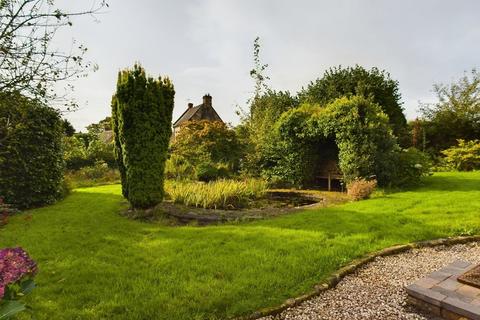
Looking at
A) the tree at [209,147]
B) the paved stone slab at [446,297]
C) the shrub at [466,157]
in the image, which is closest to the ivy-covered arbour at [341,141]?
the tree at [209,147]

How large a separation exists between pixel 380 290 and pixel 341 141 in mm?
8735

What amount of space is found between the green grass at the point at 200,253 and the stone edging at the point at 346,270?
120 mm

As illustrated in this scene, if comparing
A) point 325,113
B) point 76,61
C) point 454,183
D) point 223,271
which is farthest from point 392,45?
point 76,61

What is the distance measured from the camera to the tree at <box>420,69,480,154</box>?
2047 centimetres

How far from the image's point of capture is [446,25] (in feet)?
26.7

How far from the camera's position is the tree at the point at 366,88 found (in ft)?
64.3

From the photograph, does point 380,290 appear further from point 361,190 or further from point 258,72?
point 258,72

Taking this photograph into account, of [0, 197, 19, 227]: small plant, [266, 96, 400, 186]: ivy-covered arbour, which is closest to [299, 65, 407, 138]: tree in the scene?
[266, 96, 400, 186]: ivy-covered arbour

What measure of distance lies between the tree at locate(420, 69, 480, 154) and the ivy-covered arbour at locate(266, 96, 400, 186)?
11.0 meters

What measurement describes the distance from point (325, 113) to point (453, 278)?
9.38 m

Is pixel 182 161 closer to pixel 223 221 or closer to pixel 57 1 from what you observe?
pixel 223 221

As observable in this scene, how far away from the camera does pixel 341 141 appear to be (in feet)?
40.1

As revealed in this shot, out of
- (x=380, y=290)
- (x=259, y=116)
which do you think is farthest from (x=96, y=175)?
(x=380, y=290)

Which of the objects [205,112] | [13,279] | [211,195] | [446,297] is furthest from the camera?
[205,112]
